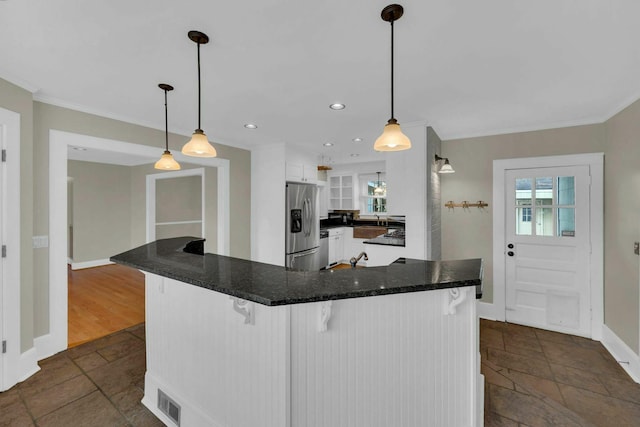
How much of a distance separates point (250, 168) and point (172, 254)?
2.76 meters

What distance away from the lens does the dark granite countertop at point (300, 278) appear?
1212 millimetres

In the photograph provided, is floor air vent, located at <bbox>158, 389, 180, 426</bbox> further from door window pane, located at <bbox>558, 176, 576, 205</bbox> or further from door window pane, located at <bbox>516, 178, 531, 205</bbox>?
door window pane, located at <bbox>558, 176, 576, 205</bbox>

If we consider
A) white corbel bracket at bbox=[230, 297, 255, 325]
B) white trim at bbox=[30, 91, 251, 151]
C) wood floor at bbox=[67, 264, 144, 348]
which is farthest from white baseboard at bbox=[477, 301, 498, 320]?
white trim at bbox=[30, 91, 251, 151]

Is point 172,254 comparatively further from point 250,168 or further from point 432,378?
point 250,168

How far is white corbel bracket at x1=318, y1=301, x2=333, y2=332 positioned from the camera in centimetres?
132

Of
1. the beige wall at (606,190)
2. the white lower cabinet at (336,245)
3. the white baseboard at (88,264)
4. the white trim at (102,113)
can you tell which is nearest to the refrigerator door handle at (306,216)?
the white lower cabinet at (336,245)

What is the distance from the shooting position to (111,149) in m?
3.04

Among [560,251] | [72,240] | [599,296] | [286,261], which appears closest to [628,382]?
[599,296]

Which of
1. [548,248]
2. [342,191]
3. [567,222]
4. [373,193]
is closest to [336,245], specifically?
[342,191]

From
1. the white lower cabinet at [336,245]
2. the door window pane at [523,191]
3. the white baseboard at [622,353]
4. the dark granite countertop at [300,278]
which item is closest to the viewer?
the dark granite countertop at [300,278]

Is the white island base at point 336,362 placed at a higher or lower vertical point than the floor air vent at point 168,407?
higher

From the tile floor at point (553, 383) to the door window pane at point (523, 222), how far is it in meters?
1.16

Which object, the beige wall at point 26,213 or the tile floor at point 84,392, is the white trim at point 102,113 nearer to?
the beige wall at point 26,213

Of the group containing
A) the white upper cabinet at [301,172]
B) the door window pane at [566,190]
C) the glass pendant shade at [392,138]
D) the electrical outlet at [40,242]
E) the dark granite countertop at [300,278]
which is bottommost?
the dark granite countertop at [300,278]
